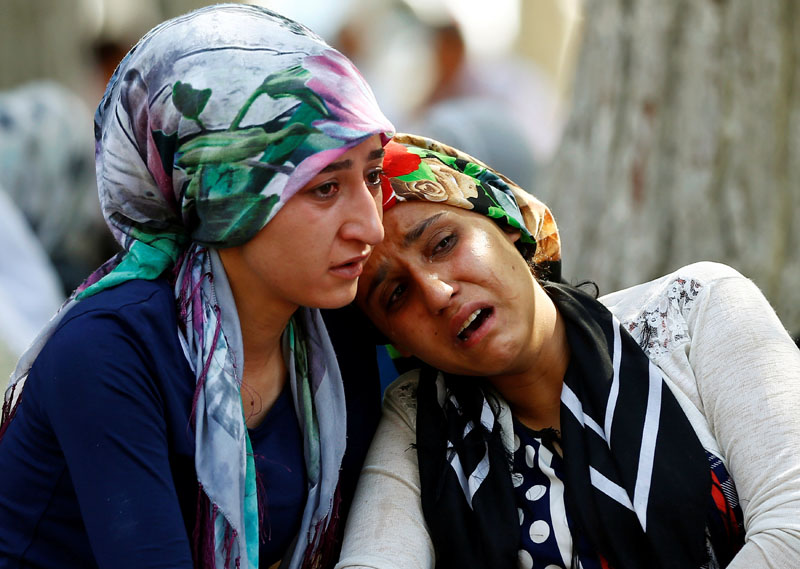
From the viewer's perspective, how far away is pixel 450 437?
286 centimetres

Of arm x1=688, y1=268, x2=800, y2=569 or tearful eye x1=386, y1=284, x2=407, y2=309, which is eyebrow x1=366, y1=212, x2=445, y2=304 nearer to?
tearful eye x1=386, y1=284, x2=407, y2=309

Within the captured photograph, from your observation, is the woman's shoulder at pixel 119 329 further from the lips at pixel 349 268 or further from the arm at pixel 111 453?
the lips at pixel 349 268

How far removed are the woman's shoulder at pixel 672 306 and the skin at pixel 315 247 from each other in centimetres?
86

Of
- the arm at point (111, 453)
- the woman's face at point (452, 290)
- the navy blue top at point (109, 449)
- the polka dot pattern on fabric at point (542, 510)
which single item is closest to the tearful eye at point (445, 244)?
the woman's face at point (452, 290)

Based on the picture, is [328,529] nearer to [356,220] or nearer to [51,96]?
[356,220]

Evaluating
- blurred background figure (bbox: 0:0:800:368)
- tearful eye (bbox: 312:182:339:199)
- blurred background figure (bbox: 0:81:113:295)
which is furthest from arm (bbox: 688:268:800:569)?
blurred background figure (bbox: 0:81:113:295)

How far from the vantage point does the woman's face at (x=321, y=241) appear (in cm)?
238

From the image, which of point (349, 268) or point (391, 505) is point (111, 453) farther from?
point (391, 505)

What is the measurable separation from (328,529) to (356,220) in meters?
0.84

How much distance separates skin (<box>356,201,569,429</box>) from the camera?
8.91 ft

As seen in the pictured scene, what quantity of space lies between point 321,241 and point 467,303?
19.2 inches


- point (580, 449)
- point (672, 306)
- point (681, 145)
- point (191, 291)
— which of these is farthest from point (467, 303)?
point (681, 145)

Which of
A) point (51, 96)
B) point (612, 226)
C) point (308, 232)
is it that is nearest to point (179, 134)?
point (308, 232)

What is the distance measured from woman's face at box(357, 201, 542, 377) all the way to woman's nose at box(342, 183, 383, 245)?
0.31 m
